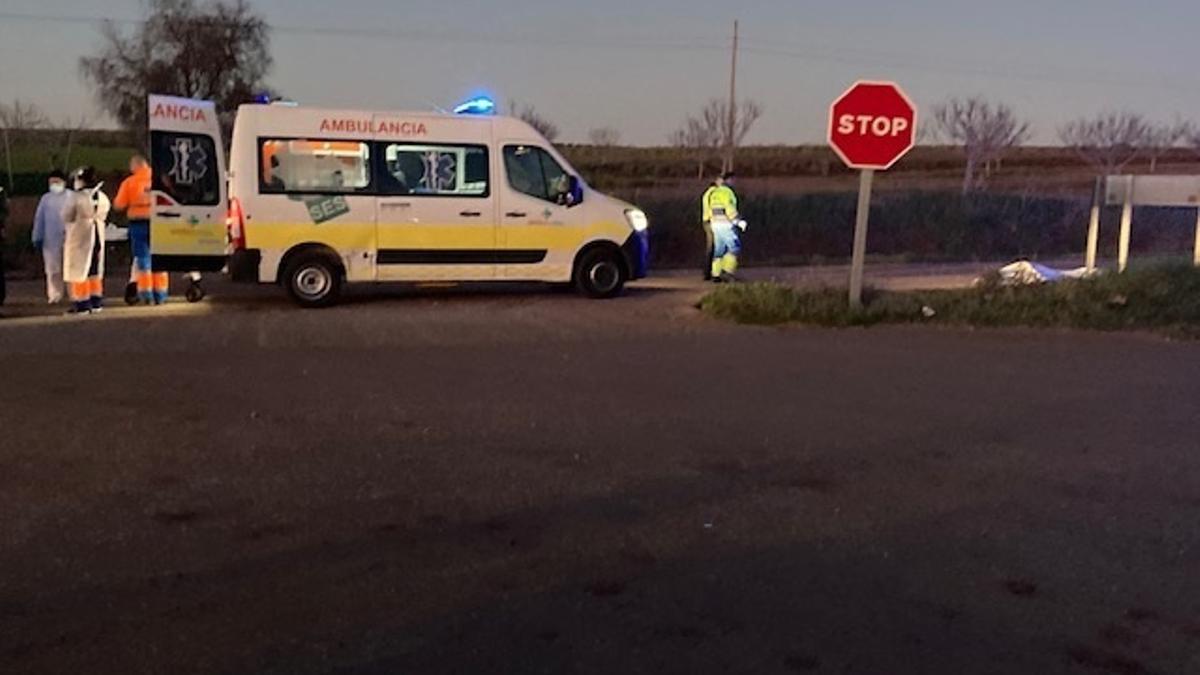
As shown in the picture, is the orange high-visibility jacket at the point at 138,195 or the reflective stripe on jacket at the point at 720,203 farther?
the reflective stripe on jacket at the point at 720,203

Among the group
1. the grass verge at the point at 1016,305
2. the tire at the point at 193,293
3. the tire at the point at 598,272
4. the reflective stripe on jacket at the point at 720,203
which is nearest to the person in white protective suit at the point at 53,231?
the tire at the point at 193,293

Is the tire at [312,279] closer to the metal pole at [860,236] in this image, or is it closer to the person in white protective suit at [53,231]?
the person in white protective suit at [53,231]

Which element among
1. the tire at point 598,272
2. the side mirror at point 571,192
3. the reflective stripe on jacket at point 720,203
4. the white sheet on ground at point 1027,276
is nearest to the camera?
the white sheet on ground at point 1027,276

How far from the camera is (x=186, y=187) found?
1683 centimetres

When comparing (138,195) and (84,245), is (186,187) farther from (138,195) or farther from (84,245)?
(84,245)

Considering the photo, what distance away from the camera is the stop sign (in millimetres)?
15078

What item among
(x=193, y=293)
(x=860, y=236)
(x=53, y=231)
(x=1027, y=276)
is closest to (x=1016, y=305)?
(x=1027, y=276)

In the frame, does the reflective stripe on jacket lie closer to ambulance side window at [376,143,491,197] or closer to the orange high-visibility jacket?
ambulance side window at [376,143,491,197]

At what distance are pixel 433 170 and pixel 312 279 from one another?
2.05m

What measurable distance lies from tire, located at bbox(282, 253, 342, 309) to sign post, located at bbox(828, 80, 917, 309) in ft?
21.0

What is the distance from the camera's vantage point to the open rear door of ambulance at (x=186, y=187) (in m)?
16.7

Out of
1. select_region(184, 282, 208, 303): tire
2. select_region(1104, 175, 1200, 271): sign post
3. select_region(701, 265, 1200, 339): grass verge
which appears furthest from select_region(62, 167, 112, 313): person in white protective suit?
select_region(1104, 175, 1200, 271): sign post

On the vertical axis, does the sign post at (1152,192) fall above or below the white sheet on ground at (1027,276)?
above

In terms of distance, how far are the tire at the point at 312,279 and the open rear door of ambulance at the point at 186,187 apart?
102 centimetres
